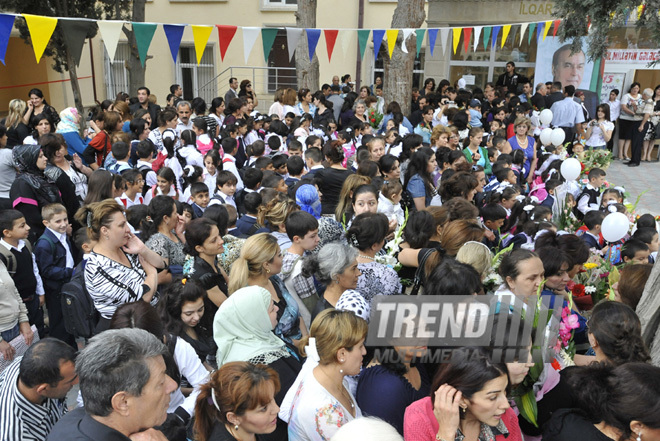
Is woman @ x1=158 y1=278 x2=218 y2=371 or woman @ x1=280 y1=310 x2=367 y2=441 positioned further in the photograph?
woman @ x1=158 y1=278 x2=218 y2=371

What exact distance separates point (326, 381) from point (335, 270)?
0.96 metres

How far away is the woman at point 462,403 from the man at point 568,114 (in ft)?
35.0

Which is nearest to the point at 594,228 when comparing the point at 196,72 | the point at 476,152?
the point at 476,152

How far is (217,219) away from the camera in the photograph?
4.48m

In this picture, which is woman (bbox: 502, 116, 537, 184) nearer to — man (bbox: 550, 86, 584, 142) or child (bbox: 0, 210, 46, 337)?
man (bbox: 550, 86, 584, 142)

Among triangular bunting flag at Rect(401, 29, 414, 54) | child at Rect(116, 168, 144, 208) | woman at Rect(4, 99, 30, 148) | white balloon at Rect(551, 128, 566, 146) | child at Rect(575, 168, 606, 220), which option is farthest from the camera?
triangular bunting flag at Rect(401, 29, 414, 54)

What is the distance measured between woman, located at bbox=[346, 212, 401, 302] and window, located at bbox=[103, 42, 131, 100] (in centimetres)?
1853

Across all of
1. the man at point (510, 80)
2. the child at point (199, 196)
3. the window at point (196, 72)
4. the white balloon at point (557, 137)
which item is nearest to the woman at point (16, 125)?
the child at point (199, 196)

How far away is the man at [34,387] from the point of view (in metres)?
2.55

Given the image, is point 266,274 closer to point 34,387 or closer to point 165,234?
point 165,234

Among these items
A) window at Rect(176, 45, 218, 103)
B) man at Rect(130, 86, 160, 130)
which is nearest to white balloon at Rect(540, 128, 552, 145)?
man at Rect(130, 86, 160, 130)

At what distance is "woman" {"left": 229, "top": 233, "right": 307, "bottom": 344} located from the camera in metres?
3.59

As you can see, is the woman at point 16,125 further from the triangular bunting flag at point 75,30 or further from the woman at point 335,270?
the woman at point 335,270

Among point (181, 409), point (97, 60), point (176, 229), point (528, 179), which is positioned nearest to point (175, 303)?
point (181, 409)
